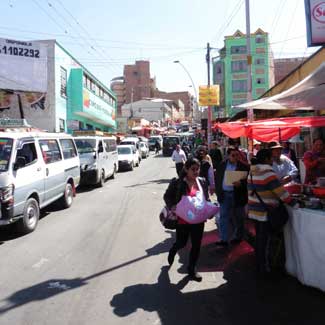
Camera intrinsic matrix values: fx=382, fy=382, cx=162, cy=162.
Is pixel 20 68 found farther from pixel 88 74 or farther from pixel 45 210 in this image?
pixel 45 210

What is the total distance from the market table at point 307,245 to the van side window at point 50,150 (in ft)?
20.0

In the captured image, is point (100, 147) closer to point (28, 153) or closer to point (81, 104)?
point (28, 153)

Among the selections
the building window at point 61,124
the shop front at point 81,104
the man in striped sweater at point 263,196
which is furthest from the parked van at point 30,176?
the shop front at point 81,104

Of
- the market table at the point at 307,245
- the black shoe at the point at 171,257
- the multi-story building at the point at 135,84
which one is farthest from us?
the multi-story building at the point at 135,84

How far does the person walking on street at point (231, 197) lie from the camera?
6.13m

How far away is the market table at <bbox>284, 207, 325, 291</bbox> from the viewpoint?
448 centimetres

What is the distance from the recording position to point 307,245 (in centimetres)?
466

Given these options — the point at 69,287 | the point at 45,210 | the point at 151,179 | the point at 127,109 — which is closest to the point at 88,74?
the point at 151,179

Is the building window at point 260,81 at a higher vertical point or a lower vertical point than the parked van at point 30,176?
higher

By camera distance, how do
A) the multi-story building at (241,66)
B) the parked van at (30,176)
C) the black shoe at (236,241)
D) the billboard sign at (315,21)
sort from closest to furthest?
the black shoe at (236,241), the parked van at (30,176), the billboard sign at (315,21), the multi-story building at (241,66)

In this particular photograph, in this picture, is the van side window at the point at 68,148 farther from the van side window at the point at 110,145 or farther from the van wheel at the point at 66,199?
the van side window at the point at 110,145

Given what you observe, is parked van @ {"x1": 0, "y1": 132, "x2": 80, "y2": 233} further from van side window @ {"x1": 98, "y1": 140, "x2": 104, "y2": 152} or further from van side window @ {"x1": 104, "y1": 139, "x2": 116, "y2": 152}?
van side window @ {"x1": 104, "y1": 139, "x2": 116, "y2": 152}

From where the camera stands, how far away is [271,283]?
194 inches

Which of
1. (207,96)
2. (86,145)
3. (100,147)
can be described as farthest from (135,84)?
(86,145)
